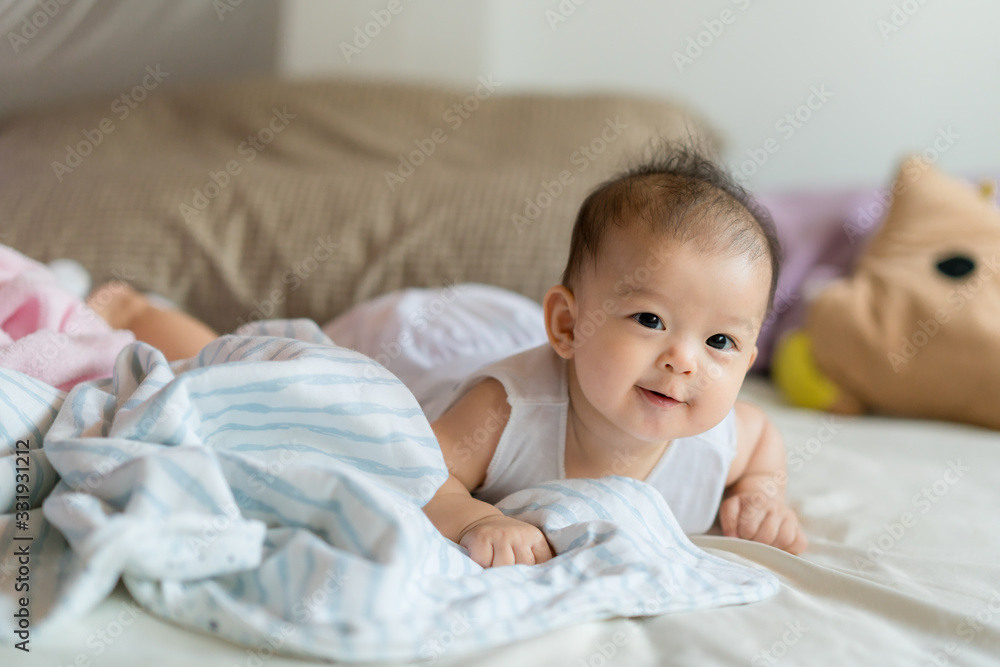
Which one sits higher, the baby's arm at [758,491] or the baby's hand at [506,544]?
the baby's hand at [506,544]

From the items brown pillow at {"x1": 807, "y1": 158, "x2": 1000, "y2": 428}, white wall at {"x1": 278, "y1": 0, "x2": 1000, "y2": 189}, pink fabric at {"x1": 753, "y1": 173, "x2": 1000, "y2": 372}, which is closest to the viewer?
brown pillow at {"x1": 807, "y1": 158, "x2": 1000, "y2": 428}

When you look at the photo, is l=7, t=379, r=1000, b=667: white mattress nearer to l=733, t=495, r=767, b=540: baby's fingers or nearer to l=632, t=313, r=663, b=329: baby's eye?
l=733, t=495, r=767, b=540: baby's fingers

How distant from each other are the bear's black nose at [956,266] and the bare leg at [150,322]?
1131mm

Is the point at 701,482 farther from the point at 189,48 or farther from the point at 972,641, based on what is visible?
the point at 189,48

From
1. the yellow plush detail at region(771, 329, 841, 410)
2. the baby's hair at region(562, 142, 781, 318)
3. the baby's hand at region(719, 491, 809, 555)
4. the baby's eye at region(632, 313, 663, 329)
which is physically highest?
the baby's hair at region(562, 142, 781, 318)

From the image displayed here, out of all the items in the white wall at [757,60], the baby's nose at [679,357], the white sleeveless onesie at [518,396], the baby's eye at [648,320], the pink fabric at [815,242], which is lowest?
the white sleeveless onesie at [518,396]

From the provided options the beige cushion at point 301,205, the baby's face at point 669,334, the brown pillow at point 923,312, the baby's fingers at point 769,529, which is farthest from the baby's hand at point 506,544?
the brown pillow at point 923,312

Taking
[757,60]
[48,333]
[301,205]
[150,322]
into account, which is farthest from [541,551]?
[757,60]

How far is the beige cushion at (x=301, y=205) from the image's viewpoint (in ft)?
4.47

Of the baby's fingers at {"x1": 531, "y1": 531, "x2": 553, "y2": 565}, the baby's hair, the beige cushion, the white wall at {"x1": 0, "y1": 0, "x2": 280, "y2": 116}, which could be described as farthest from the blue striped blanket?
the beige cushion

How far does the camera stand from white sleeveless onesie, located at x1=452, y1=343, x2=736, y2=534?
86 centimetres

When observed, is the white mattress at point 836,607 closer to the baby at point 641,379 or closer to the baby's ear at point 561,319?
the baby at point 641,379

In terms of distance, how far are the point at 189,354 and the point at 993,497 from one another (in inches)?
39.0

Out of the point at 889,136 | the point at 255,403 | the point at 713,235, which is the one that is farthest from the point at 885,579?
the point at 889,136
